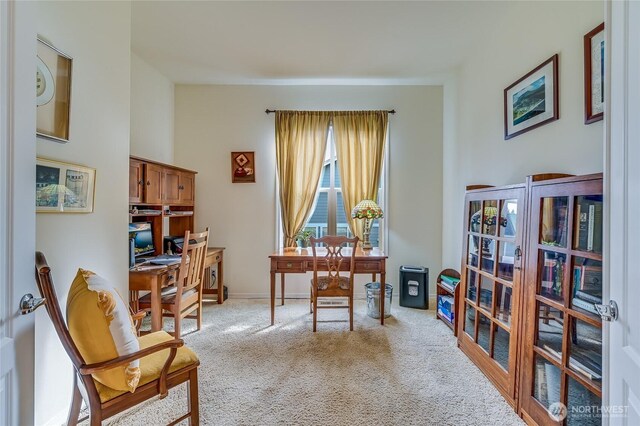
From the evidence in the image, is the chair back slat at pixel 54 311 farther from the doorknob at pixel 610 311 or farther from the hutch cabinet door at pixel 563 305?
the hutch cabinet door at pixel 563 305

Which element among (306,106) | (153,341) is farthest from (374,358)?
(306,106)

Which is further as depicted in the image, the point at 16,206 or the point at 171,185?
the point at 171,185

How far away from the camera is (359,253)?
3137mm

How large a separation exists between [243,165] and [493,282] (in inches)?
127

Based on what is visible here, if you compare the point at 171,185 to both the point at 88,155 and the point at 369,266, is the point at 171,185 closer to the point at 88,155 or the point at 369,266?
the point at 88,155

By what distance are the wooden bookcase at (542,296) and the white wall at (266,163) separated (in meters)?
1.58

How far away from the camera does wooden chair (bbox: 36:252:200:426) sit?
1.14 m

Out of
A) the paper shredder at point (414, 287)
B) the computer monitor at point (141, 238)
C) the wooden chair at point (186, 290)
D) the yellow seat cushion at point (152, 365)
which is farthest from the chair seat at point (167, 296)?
the paper shredder at point (414, 287)

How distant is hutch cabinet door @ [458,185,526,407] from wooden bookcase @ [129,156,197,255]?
10.3ft

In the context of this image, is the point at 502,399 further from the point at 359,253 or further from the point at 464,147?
the point at 464,147

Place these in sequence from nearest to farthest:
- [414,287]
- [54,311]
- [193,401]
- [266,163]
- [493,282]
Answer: [54,311] < [193,401] < [493,282] < [414,287] < [266,163]

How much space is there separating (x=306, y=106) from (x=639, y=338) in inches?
147

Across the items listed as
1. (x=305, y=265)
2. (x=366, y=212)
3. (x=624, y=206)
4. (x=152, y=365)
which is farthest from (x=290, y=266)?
(x=624, y=206)

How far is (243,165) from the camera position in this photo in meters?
3.79
